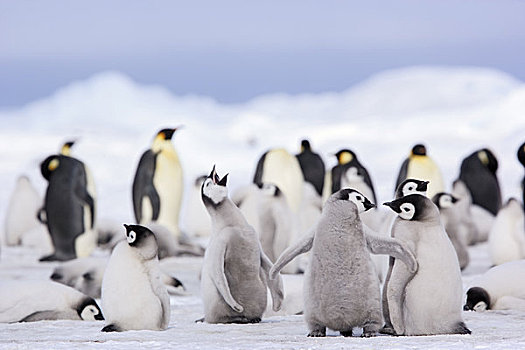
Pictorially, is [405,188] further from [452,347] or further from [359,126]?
[359,126]

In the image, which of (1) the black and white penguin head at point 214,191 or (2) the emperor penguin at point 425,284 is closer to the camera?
(2) the emperor penguin at point 425,284

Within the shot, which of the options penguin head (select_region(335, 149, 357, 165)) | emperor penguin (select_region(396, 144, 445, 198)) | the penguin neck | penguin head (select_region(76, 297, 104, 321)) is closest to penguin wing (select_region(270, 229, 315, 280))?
the penguin neck

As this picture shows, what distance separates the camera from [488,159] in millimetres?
14695

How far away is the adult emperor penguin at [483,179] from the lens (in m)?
14.4

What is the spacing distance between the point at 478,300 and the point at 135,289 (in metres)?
2.03

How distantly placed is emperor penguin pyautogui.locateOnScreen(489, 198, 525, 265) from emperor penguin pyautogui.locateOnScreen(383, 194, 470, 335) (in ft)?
14.1

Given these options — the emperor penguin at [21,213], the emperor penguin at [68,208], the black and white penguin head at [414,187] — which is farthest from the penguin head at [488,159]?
the black and white penguin head at [414,187]

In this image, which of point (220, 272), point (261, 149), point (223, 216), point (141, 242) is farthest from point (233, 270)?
A: point (261, 149)

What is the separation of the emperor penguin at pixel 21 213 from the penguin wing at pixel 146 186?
58.5 inches

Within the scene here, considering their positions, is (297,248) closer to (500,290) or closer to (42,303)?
(500,290)

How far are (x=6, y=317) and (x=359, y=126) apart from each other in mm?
29805

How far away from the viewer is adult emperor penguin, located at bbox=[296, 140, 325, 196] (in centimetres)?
1375

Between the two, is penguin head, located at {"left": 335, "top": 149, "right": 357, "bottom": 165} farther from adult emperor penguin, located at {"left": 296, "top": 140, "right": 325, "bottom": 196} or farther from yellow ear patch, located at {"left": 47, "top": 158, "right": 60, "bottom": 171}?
yellow ear patch, located at {"left": 47, "top": 158, "right": 60, "bottom": 171}

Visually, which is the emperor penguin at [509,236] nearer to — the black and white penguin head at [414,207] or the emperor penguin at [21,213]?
the black and white penguin head at [414,207]
